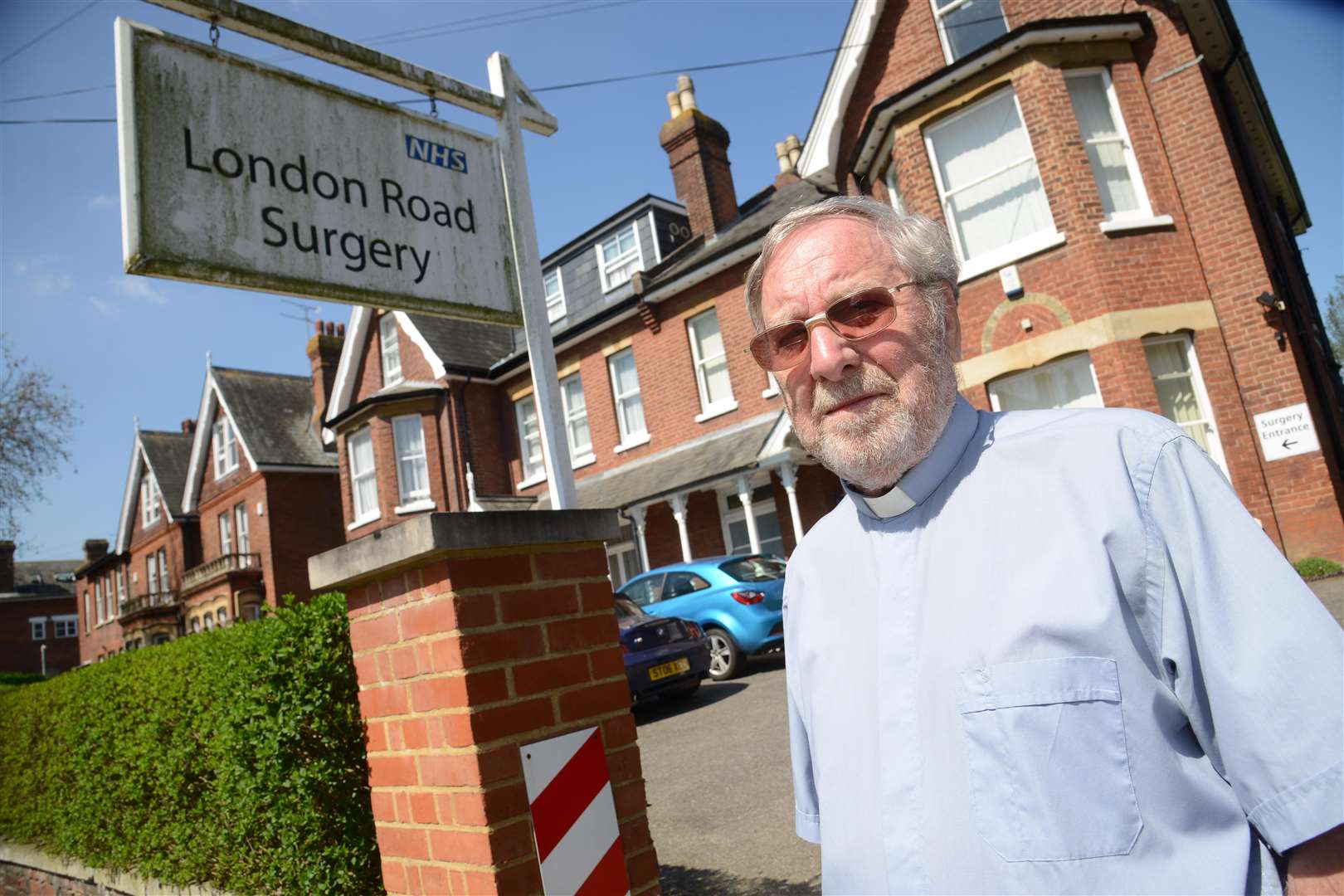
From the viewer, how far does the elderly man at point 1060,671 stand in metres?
1.14

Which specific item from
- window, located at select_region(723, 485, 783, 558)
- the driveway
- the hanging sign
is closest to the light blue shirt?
the hanging sign

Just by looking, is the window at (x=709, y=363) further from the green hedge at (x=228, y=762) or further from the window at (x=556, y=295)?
the green hedge at (x=228, y=762)

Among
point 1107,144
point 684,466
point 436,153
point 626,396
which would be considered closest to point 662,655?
point 436,153

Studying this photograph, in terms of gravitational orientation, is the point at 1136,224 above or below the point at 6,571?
below

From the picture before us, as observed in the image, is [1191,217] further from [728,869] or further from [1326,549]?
[728,869]

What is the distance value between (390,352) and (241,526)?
10659mm

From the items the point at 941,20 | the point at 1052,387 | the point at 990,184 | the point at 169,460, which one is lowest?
the point at 1052,387

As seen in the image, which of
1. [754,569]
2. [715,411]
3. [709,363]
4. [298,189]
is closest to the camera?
[298,189]

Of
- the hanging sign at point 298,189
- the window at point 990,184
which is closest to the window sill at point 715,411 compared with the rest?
the window at point 990,184

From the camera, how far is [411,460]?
22.7m

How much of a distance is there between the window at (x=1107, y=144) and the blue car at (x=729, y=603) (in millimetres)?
6759

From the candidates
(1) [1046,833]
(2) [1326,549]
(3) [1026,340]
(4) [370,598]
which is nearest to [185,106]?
(4) [370,598]

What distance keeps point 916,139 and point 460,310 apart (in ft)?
36.0

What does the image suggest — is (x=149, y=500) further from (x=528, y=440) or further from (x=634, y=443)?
(x=634, y=443)
